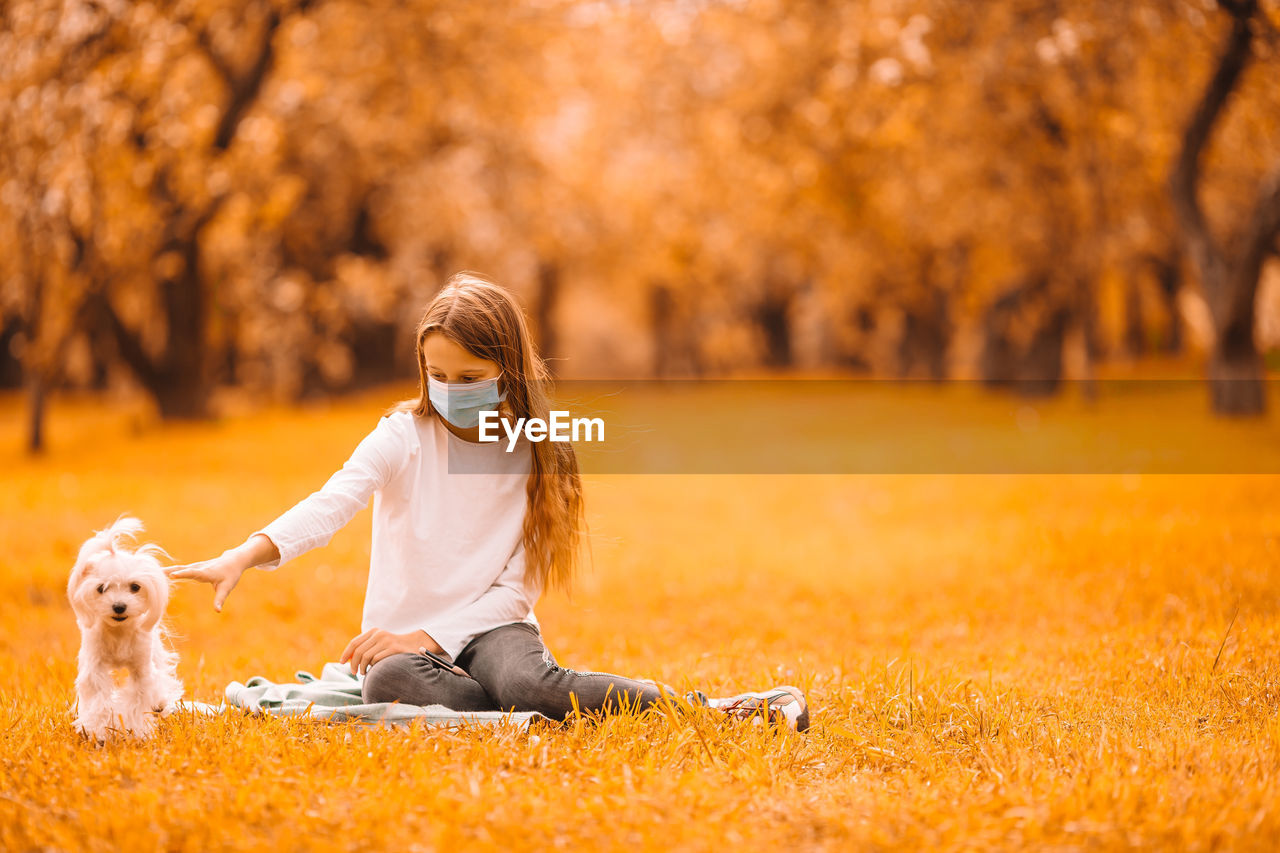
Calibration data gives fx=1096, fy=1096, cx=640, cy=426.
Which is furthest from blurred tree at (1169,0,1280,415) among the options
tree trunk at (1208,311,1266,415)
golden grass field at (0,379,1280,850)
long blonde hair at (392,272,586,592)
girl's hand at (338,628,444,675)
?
girl's hand at (338,628,444,675)

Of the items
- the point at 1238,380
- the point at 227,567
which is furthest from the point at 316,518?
the point at 1238,380

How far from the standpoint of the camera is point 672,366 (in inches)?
1645

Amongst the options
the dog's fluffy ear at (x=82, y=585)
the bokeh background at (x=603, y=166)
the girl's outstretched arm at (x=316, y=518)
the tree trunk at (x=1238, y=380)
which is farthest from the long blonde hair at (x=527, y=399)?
the tree trunk at (x=1238, y=380)

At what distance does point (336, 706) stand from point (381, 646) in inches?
12.2

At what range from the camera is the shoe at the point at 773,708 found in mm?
3729

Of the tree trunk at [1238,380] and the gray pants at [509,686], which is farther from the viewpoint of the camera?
the tree trunk at [1238,380]

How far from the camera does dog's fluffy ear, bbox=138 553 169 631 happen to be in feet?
11.0

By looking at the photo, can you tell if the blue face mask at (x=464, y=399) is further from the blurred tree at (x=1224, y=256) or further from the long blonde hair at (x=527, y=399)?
the blurred tree at (x=1224, y=256)

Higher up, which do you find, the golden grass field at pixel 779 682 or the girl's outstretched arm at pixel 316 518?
the girl's outstretched arm at pixel 316 518

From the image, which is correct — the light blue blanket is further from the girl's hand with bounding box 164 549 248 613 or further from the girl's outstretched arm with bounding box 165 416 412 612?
the girl's hand with bounding box 164 549 248 613

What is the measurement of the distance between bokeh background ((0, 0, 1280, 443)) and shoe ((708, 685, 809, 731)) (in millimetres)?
7800

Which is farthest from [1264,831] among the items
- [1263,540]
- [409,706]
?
[1263,540]

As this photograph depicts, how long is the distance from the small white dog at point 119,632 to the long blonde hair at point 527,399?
1147 mm

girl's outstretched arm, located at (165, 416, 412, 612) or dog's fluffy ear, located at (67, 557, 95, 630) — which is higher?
girl's outstretched arm, located at (165, 416, 412, 612)
